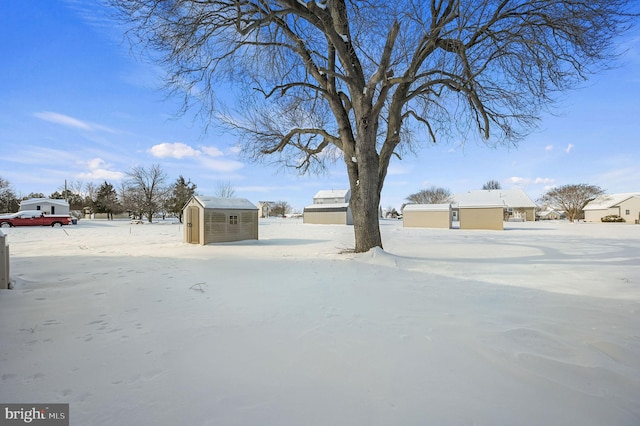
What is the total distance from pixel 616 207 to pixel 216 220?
58.8 metres

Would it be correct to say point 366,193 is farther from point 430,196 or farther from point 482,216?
point 430,196

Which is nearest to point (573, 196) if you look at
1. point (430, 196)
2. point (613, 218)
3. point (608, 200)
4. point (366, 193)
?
point (608, 200)

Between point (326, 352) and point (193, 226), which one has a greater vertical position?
point (193, 226)

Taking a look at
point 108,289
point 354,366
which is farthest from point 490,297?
point 108,289

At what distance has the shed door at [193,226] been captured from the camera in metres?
14.1

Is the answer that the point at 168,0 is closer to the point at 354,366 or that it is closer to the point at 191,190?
the point at 354,366

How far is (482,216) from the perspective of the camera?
29000 millimetres

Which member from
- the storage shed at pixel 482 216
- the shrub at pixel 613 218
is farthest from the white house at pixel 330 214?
the shrub at pixel 613 218

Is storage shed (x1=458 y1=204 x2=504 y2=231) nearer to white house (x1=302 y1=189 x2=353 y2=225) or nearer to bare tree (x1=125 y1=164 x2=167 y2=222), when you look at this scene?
white house (x1=302 y1=189 x2=353 y2=225)

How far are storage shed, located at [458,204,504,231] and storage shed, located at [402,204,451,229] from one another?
1.56 meters
